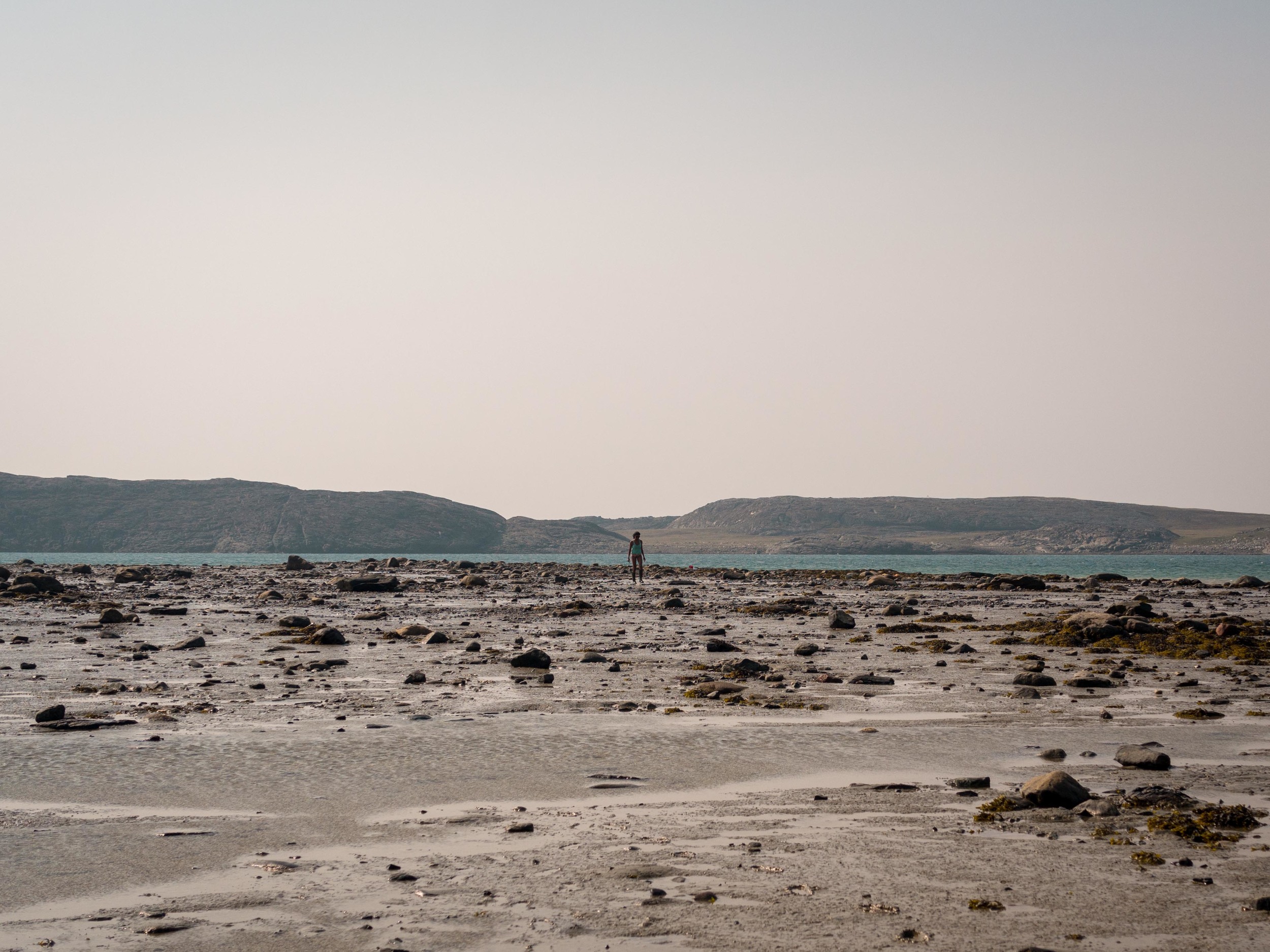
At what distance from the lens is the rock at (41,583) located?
127ft

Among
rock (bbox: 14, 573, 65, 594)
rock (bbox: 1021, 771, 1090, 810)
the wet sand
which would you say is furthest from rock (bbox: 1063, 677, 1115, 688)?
rock (bbox: 14, 573, 65, 594)

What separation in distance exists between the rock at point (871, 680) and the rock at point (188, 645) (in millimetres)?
12912

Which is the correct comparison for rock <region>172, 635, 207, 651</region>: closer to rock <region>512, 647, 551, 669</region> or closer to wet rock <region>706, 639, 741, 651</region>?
rock <region>512, 647, 551, 669</region>

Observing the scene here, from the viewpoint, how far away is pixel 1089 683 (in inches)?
617

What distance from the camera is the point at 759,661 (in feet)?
63.3

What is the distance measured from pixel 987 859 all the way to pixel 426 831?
397 centimetres

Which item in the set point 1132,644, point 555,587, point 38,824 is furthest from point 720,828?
point 555,587

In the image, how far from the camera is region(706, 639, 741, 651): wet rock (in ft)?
68.6

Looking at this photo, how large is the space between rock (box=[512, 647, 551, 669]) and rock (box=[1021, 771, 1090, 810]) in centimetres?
1066

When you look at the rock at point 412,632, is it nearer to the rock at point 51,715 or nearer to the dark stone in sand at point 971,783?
the rock at point 51,715

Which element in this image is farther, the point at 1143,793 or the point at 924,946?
the point at 1143,793

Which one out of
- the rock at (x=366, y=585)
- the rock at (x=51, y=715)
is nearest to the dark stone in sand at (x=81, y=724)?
the rock at (x=51, y=715)

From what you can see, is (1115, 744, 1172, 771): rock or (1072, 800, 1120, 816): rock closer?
(1072, 800, 1120, 816): rock

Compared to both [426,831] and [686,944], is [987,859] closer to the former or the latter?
[686,944]
